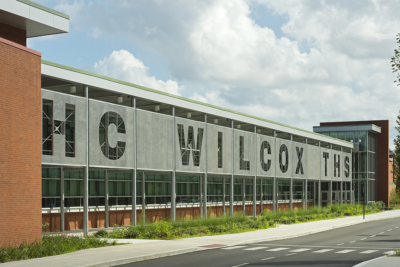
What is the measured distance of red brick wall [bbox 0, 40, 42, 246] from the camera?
2002 cm

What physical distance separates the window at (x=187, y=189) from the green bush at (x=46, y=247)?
20.2m

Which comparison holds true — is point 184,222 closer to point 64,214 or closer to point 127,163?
point 127,163

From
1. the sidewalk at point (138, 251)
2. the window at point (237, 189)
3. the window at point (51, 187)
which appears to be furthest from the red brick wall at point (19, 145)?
the window at point (237, 189)

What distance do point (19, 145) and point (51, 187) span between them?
31.8ft

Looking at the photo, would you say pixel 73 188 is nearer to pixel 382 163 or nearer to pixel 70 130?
pixel 70 130

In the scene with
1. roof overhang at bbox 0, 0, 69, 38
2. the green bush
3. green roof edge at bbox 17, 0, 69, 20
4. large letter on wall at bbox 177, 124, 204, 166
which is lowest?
the green bush

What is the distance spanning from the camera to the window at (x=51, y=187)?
29508 mm

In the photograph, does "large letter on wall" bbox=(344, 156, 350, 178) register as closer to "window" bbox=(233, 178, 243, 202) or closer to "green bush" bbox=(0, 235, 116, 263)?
"window" bbox=(233, 178, 243, 202)

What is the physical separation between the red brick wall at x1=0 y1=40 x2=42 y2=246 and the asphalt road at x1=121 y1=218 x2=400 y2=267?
5831 millimetres

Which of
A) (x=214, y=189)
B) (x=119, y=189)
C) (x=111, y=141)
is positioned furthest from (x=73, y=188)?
(x=214, y=189)

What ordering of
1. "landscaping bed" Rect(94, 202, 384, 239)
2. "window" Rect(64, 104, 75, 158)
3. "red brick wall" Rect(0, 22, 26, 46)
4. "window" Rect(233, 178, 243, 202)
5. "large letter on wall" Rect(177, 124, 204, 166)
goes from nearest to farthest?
"red brick wall" Rect(0, 22, 26, 46), "window" Rect(64, 104, 75, 158), "landscaping bed" Rect(94, 202, 384, 239), "large letter on wall" Rect(177, 124, 204, 166), "window" Rect(233, 178, 243, 202)

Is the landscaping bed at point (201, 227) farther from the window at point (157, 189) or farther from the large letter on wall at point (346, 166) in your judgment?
the large letter on wall at point (346, 166)

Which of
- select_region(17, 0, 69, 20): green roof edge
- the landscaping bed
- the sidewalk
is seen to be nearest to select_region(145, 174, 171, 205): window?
the landscaping bed

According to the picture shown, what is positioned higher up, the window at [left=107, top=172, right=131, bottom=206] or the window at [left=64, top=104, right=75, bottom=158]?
the window at [left=64, top=104, right=75, bottom=158]
